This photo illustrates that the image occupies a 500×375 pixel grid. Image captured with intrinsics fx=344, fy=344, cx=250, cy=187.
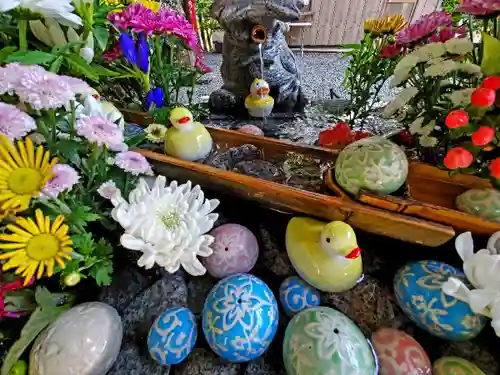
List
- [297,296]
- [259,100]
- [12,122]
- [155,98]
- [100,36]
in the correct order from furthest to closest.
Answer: [259,100], [155,98], [100,36], [297,296], [12,122]

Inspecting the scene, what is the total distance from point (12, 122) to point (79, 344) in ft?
0.92

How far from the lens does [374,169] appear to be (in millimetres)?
475

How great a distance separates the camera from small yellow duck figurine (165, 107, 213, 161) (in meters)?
0.59

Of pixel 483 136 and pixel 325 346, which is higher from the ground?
pixel 483 136

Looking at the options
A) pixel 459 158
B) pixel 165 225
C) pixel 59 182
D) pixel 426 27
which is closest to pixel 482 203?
pixel 459 158

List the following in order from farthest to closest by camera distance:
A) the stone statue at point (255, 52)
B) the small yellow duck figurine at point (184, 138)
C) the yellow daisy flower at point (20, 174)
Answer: the stone statue at point (255, 52)
the small yellow duck figurine at point (184, 138)
the yellow daisy flower at point (20, 174)

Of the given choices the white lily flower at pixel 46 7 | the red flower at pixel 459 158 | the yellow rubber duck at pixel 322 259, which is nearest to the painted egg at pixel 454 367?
the yellow rubber duck at pixel 322 259

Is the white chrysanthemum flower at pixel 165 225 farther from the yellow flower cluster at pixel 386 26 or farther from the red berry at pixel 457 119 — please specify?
the yellow flower cluster at pixel 386 26

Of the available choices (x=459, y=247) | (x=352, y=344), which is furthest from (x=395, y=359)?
(x=459, y=247)

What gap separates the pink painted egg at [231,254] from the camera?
527 mm

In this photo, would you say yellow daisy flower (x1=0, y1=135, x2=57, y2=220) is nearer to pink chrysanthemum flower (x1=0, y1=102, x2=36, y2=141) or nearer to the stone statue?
pink chrysanthemum flower (x1=0, y1=102, x2=36, y2=141)

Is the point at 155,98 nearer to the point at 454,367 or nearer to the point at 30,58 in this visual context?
the point at 30,58

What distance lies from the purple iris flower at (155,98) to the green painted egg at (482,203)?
63 centimetres

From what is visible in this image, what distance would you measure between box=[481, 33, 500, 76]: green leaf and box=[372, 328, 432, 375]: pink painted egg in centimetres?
37
